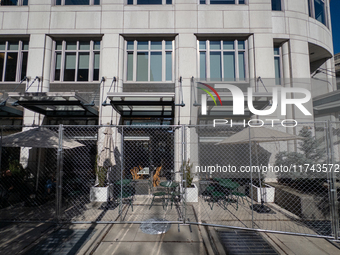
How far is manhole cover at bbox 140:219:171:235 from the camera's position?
5047 mm

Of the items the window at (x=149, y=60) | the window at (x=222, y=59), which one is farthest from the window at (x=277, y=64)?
the window at (x=149, y=60)

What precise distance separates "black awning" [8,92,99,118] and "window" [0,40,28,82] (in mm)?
2392

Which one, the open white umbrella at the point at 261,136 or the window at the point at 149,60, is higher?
the window at the point at 149,60

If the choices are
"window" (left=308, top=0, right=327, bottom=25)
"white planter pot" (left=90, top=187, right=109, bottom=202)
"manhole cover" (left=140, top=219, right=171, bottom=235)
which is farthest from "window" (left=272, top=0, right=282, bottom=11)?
"white planter pot" (left=90, top=187, right=109, bottom=202)

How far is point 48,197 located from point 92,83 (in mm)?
5972

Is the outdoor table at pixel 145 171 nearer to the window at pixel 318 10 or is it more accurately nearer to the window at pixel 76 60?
the window at pixel 76 60

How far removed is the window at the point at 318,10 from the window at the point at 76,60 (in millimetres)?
13013

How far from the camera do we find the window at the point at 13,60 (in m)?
10.6

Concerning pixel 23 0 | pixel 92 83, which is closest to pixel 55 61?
pixel 92 83

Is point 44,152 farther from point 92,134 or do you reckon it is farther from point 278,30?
point 278,30

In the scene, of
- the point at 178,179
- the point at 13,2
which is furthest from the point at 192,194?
the point at 13,2

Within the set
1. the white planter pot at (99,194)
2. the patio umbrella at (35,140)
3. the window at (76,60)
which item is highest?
the window at (76,60)

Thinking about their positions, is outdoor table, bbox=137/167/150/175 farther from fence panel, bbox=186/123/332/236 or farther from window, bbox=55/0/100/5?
window, bbox=55/0/100/5

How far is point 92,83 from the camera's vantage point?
33.9 ft
